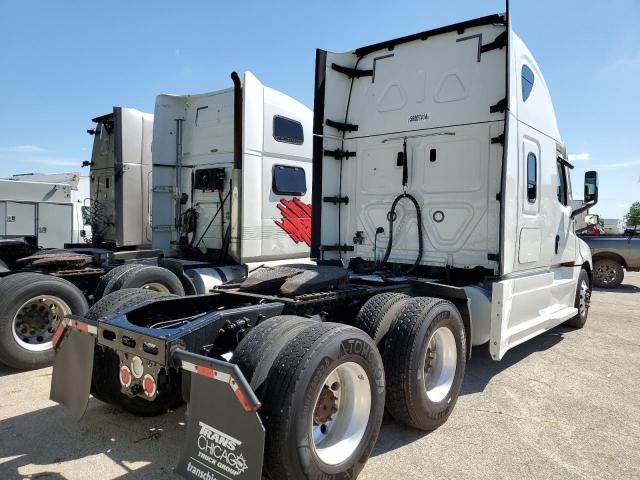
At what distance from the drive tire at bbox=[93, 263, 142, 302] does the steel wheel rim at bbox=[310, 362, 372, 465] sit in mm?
3683

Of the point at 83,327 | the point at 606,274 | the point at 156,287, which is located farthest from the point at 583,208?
the point at 606,274

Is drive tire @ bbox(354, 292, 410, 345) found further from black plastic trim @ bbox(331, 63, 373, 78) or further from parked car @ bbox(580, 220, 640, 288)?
parked car @ bbox(580, 220, 640, 288)

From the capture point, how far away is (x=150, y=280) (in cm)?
612

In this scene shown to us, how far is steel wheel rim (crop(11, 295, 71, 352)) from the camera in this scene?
5298mm

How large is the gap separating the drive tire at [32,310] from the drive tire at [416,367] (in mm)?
3565

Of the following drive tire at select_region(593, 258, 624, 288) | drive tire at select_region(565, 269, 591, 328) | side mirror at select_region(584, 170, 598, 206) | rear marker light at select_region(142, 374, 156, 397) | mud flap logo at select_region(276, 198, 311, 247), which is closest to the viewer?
rear marker light at select_region(142, 374, 156, 397)

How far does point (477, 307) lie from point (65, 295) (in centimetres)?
452

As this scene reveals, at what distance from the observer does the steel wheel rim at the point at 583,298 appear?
24.6 ft

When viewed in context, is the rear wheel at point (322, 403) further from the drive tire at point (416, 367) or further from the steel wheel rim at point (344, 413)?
the drive tire at point (416, 367)

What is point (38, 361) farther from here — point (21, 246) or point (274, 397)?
point (274, 397)

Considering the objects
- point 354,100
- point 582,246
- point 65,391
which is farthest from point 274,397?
point 582,246

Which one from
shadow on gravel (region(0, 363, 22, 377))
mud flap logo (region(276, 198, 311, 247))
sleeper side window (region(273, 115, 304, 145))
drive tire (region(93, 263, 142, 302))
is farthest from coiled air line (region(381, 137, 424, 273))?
shadow on gravel (region(0, 363, 22, 377))

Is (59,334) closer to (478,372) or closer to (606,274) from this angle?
(478,372)

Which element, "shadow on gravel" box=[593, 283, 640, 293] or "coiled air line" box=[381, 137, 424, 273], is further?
"shadow on gravel" box=[593, 283, 640, 293]
